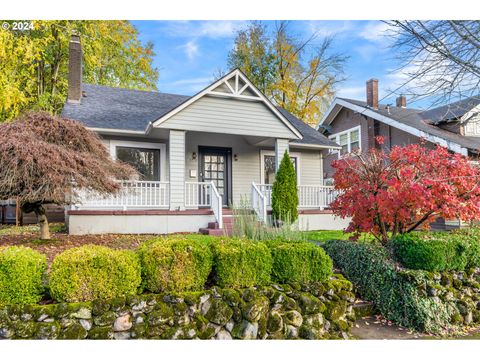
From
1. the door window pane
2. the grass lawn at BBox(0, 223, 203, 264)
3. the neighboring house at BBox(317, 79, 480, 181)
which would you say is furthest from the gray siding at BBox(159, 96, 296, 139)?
the door window pane

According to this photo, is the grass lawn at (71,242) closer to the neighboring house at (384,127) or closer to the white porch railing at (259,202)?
the white porch railing at (259,202)

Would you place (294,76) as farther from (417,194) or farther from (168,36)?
(417,194)

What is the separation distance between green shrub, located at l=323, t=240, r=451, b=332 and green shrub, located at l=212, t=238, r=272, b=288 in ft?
4.53

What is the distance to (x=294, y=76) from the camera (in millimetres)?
16484

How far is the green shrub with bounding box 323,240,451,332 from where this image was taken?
3812mm

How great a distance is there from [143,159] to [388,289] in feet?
22.8

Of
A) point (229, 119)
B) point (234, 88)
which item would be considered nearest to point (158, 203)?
point (229, 119)

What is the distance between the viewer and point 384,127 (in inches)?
550

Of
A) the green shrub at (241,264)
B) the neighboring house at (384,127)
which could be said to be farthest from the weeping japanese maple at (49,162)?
the neighboring house at (384,127)

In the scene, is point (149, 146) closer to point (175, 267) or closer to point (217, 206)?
point (217, 206)

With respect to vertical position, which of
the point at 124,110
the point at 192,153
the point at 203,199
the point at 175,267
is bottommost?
the point at 175,267

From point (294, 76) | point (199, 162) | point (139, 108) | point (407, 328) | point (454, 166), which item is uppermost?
point (294, 76)
